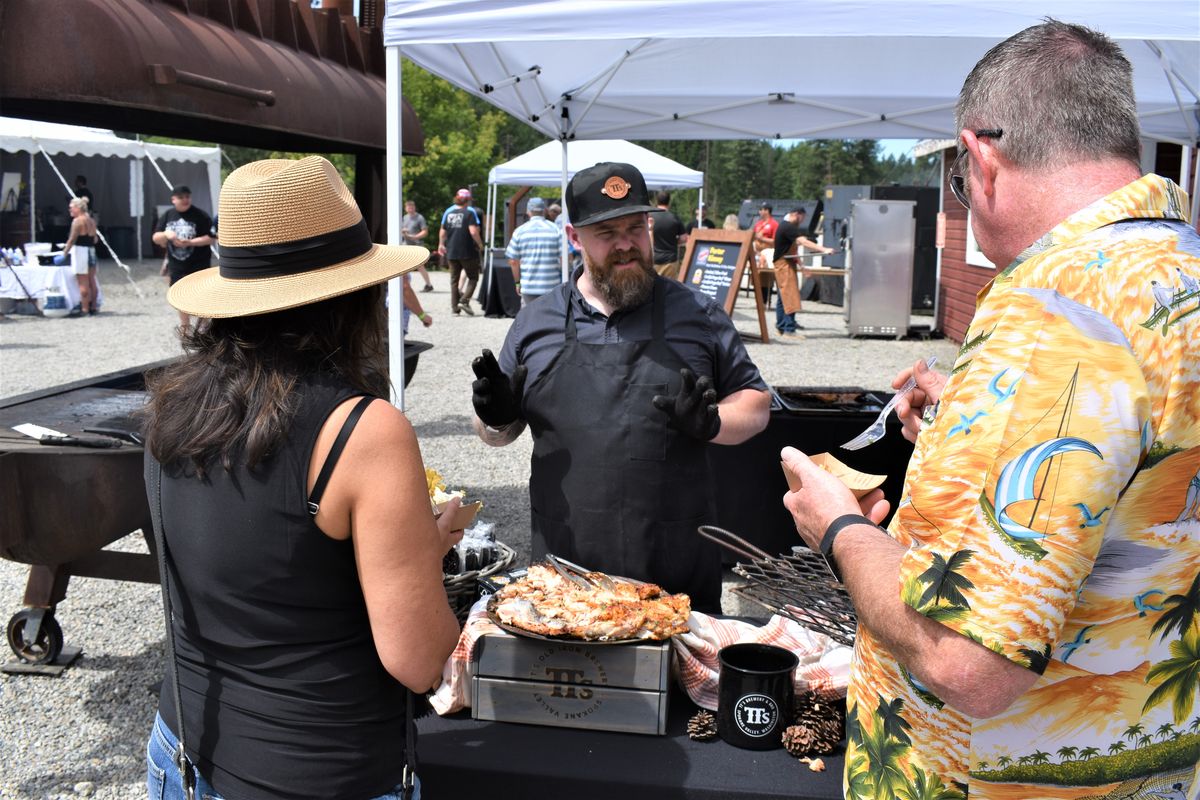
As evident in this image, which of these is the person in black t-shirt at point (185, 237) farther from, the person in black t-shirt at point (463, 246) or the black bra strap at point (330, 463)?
the black bra strap at point (330, 463)

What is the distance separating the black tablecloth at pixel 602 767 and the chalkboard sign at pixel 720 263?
11.3 metres

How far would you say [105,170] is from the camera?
90.4 ft

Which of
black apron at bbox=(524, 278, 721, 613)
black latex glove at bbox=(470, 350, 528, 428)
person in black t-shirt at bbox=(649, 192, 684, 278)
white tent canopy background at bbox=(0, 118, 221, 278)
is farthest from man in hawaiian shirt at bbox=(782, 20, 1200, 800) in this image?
white tent canopy background at bbox=(0, 118, 221, 278)

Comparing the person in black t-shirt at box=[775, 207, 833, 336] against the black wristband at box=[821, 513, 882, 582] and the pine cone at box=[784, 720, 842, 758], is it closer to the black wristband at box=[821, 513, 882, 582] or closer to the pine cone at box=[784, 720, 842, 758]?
the pine cone at box=[784, 720, 842, 758]

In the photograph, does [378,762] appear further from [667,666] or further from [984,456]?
[984,456]

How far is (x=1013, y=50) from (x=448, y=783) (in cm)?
170

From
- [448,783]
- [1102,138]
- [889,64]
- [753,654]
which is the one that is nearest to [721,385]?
[753,654]

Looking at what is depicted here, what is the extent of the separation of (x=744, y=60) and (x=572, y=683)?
5.72 meters

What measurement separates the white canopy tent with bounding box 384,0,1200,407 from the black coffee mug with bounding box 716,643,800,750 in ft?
8.05

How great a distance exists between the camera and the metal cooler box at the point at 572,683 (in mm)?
2180

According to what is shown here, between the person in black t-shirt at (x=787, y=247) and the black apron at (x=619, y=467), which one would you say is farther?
the person in black t-shirt at (x=787, y=247)

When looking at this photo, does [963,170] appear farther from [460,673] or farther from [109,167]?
[109,167]

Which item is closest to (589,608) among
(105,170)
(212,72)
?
(212,72)

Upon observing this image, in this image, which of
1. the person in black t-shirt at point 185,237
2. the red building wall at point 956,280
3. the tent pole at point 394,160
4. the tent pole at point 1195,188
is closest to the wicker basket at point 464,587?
the tent pole at point 394,160
